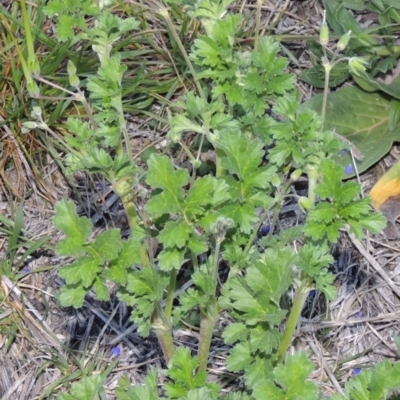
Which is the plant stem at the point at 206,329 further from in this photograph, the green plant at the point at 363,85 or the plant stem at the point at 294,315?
the green plant at the point at 363,85

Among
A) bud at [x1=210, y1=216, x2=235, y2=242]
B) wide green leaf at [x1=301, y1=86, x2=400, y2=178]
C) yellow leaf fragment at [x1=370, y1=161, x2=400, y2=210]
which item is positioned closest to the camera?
bud at [x1=210, y1=216, x2=235, y2=242]

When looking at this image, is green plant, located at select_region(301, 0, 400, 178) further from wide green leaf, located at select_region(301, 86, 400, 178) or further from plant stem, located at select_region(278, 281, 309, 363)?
plant stem, located at select_region(278, 281, 309, 363)

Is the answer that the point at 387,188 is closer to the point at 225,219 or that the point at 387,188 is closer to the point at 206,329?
the point at 206,329

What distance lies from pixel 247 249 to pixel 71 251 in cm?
48

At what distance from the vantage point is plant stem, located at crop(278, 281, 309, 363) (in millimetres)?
2006

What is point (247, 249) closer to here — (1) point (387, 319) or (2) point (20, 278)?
(1) point (387, 319)

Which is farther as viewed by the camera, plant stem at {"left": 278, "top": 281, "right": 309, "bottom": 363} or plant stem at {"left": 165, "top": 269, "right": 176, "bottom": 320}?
plant stem at {"left": 165, "top": 269, "right": 176, "bottom": 320}

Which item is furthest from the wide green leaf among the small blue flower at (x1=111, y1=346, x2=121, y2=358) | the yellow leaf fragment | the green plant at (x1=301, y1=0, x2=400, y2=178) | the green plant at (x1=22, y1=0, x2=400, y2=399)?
the small blue flower at (x1=111, y1=346, x2=121, y2=358)

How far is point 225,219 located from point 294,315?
0.36m

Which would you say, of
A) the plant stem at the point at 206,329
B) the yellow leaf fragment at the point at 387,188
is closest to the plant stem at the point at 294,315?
the plant stem at the point at 206,329

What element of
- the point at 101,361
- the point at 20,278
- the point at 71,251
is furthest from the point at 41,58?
the point at 71,251

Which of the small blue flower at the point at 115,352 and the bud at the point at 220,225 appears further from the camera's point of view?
the small blue flower at the point at 115,352

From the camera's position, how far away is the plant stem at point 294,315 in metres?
2.01

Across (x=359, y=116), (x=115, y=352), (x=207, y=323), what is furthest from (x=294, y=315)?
(x=359, y=116)
